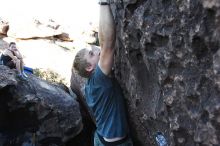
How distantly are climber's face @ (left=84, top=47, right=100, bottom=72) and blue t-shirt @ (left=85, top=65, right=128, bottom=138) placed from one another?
0.34 feet

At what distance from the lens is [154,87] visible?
4.11 metres

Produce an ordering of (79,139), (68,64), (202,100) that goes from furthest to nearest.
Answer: (68,64)
(79,139)
(202,100)

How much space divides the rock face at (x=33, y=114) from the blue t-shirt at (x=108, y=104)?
243 centimetres

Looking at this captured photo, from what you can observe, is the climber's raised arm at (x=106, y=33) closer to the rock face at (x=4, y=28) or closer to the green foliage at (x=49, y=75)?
the green foliage at (x=49, y=75)

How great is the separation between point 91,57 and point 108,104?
62cm

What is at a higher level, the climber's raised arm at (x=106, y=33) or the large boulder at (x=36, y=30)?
the climber's raised arm at (x=106, y=33)

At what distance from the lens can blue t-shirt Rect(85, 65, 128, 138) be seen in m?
4.75

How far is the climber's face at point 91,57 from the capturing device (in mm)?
4805

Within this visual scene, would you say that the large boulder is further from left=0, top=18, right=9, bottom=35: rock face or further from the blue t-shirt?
the blue t-shirt

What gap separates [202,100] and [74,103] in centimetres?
485

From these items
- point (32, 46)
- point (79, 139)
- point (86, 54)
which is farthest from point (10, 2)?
point (86, 54)

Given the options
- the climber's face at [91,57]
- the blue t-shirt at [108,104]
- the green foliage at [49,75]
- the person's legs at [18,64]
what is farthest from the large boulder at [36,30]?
the climber's face at [91,57]

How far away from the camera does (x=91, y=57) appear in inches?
189

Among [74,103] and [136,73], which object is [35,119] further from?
[136,73]
